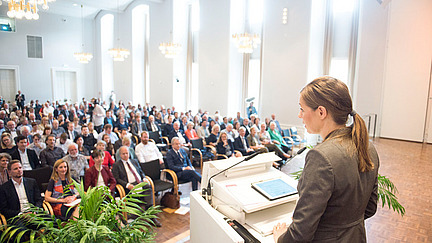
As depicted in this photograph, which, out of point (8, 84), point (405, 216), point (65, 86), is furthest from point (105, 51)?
point (405, 216)

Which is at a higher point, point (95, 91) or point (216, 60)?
point (216, 60)

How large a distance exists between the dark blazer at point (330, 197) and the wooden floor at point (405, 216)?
283cm

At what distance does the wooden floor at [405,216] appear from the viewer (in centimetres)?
375

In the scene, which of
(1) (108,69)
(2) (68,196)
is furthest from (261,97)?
(1) (108,69)

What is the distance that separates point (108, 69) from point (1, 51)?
254 inches

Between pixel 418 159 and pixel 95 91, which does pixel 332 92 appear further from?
pixel 95 91

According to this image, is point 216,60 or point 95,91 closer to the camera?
point 216,60

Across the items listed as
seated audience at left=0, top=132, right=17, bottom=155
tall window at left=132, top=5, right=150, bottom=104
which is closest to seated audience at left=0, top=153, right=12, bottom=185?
seated audience at left=0, top=132, right=17, bottom=155

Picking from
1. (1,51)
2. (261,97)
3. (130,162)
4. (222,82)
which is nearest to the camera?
(130,162)

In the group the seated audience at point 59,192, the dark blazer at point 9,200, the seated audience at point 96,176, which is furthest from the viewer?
the seated audience at point 96,176

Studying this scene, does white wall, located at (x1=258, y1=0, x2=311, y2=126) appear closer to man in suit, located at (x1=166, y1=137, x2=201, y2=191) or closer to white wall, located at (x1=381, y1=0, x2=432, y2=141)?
white wall, located at (x1=381, y1=0, x2=432, y2=141)

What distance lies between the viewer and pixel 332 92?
1.18m

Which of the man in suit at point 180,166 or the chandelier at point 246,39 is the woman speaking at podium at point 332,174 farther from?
the chandelier at point 246,39

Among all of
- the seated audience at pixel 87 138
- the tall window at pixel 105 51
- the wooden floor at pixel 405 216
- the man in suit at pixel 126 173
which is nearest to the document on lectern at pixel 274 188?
the wooden floor at pixel 405 216
